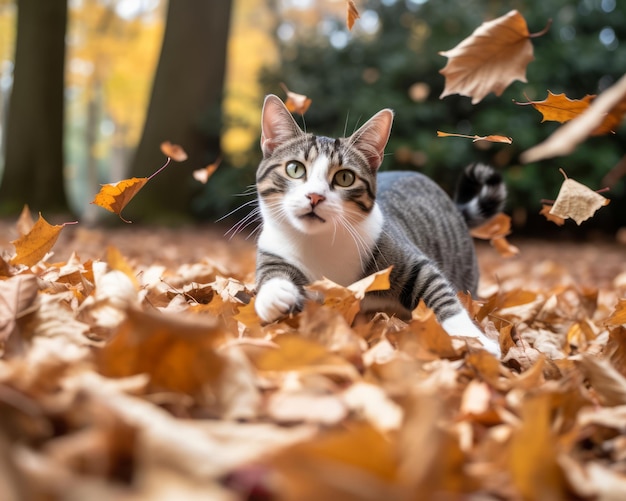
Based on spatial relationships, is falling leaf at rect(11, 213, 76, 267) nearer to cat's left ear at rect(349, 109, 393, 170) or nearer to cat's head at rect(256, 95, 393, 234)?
cat's head at rect(256, 95, 393, 234)

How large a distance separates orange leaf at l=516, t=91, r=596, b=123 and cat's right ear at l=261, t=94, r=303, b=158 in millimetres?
931

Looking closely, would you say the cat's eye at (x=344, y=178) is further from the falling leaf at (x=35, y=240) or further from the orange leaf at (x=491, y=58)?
the falling leaf at (x=35, y=240)

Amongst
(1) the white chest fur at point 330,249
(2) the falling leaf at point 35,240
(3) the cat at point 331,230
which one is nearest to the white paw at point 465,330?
(3) the cat at point 331,230

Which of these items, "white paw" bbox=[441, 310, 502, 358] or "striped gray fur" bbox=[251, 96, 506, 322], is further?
"striped gray fur" bbox=[251, 96, 506, 322]

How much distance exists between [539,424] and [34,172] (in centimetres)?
881

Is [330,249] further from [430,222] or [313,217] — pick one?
[430,222]

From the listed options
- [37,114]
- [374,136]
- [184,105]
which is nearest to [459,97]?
[184,105]

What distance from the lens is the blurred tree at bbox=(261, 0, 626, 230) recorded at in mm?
7266

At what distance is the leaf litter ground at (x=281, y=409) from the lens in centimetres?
74

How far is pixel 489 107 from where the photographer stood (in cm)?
760

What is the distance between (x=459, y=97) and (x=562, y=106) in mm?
6354

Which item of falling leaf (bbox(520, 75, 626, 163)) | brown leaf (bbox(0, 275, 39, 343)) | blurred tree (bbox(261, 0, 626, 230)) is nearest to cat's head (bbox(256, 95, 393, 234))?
brown leaf (bbox(0, 275, 39, 343))

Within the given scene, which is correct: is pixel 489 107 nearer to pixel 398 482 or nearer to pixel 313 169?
pixel 313 169

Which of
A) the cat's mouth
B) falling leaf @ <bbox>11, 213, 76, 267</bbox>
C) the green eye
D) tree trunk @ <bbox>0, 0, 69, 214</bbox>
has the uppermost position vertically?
the green eye
